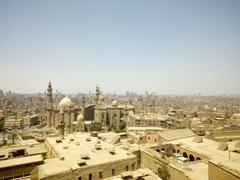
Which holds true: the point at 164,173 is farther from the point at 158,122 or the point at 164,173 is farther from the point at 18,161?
the point at 158,122

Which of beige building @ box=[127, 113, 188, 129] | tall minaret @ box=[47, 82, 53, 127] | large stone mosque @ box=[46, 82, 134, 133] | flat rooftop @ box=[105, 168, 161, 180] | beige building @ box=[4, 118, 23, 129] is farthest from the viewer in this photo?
beige building @ box=[4, 118, 23, 129]

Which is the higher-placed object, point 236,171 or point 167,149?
point 236,171

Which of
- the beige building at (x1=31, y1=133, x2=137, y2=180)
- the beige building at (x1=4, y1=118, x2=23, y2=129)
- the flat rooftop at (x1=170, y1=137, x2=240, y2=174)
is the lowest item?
the beige building at (x1=4, y1=118, x2=23, y2=129)

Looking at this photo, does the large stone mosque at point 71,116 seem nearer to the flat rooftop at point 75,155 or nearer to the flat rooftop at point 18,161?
the flat rooftop at point 75,155

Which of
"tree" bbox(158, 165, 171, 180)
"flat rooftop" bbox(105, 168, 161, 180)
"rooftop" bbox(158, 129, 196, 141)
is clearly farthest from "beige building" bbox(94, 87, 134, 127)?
"flat rooftop" bbox(105, 168, 161, 180)

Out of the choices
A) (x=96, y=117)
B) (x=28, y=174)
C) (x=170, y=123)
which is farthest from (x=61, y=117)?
(x=28, y=174)

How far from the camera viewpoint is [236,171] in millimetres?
14344

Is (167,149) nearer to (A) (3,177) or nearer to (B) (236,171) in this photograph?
(B) (236,171)

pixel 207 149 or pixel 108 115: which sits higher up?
pixel 207 149

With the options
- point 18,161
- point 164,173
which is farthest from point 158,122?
point 18,161

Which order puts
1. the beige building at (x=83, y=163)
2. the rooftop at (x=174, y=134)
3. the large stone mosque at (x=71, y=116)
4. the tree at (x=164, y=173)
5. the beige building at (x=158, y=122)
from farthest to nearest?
the beige building at (x=158, y=122), the large stone mosque at (x=71, y=116), the rooftop at (x=174, y=134), the tree at (x=164, y=173), the beige building at (x=83, y=163)

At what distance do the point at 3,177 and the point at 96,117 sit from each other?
58.3 metres

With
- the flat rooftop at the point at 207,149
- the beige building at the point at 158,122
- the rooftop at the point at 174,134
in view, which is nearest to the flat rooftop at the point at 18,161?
the flat rooftop at the point at 207,149

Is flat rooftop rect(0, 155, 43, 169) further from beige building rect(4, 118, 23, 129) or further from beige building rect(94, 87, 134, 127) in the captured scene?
beige building rect(4, 118, 23, 129)
